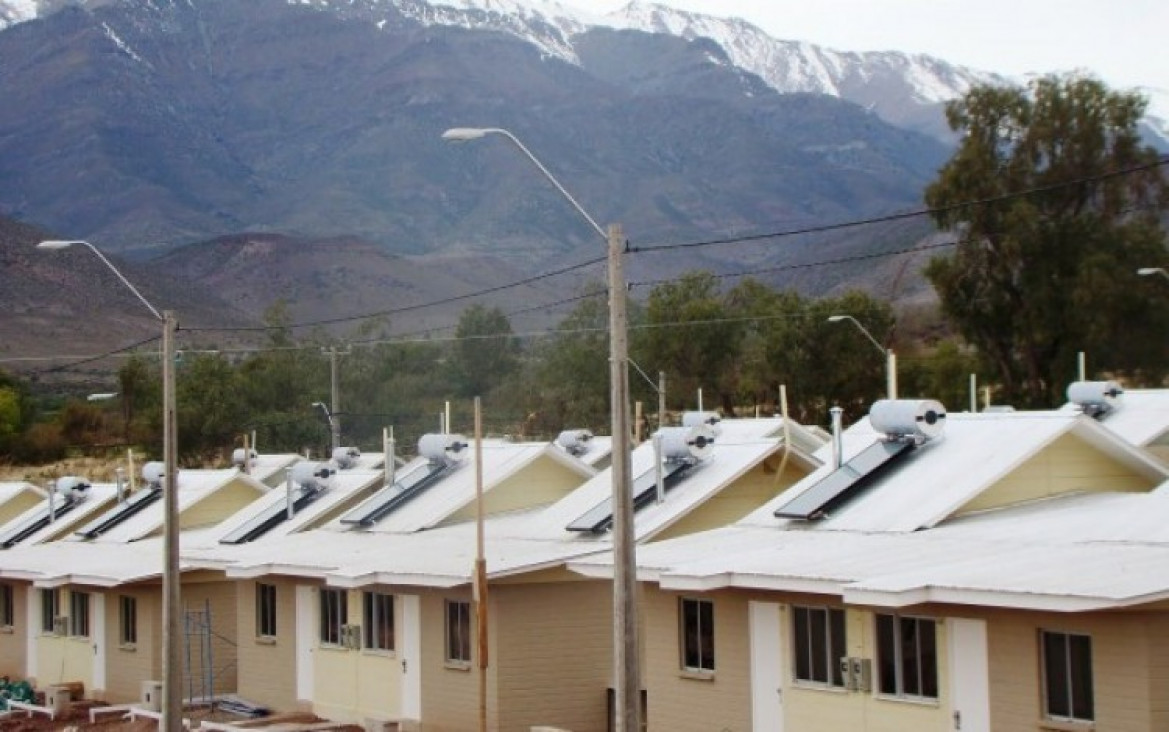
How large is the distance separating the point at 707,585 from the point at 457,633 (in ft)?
26.9

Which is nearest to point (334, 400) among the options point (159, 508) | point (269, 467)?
point (269, 467)

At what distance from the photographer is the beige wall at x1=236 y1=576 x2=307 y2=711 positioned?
1489 inches

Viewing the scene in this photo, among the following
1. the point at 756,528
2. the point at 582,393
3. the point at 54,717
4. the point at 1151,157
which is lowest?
the point at 54,717

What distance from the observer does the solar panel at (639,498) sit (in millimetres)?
33188

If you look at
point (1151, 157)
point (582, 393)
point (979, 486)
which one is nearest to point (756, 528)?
point (979, 486)

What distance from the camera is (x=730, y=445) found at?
3488cm

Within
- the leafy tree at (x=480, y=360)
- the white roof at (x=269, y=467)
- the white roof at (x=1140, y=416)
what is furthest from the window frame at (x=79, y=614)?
the leafy tree at (x=480, y=360)

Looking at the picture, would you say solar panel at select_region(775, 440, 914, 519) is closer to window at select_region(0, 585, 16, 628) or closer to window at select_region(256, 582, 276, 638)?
window at select_region(256, 582, 276, 638)

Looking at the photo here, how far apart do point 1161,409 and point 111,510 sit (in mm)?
28338

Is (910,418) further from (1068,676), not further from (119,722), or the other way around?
(119,722)

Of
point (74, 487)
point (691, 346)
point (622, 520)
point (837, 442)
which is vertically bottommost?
point (622, 520)

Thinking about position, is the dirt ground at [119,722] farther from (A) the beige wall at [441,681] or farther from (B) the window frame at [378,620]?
(A) the beige wall at [441,681]

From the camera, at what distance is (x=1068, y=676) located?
70.4 ft

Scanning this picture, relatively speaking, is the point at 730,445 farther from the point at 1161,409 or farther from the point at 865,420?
the point at 1161,409
